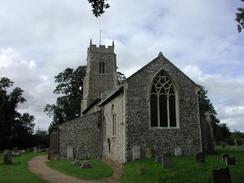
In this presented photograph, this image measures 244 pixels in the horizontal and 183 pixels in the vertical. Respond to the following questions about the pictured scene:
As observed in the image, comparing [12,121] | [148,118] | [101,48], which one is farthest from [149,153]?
[12,121]

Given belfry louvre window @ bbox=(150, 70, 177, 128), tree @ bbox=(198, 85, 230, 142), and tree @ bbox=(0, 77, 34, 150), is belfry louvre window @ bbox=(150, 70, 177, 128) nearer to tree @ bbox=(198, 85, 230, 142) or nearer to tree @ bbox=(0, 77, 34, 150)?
tree @ bbox=(198, 85, 230, 142)

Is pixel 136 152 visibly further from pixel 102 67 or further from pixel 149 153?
pixel 102 67

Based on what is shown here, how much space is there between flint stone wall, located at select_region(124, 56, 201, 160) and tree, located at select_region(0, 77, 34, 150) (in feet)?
114

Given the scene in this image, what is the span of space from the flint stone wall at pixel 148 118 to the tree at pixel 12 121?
114 ft

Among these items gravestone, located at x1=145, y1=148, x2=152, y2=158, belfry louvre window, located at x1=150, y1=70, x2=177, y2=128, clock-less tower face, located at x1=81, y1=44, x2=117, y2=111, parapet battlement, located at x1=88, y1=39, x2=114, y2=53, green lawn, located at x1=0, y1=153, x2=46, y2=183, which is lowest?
green lawn, located at x1=0, y1=153, x2=46, y2=183

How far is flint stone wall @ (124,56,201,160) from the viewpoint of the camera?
23.7 metres

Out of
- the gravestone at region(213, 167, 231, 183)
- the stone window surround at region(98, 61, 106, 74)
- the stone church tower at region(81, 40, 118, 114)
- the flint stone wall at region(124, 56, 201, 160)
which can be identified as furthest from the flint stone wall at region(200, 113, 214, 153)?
the stone window surround at region(98, 61, 106, 74)

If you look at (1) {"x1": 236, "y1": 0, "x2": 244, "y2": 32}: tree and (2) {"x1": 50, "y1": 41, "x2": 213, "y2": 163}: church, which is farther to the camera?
(2) {"x1": 50, "y1": 41, "x2": 213, "y2": 163}: church

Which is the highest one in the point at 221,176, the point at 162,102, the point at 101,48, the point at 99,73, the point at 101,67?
the point at 101,48

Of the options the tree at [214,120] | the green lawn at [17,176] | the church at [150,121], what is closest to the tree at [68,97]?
the tree at [214,120]

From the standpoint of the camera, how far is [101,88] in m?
46.5

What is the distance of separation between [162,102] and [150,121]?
197cm

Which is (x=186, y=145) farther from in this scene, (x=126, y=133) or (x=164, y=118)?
(x=126, y=133)

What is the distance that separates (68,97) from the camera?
54281mm
